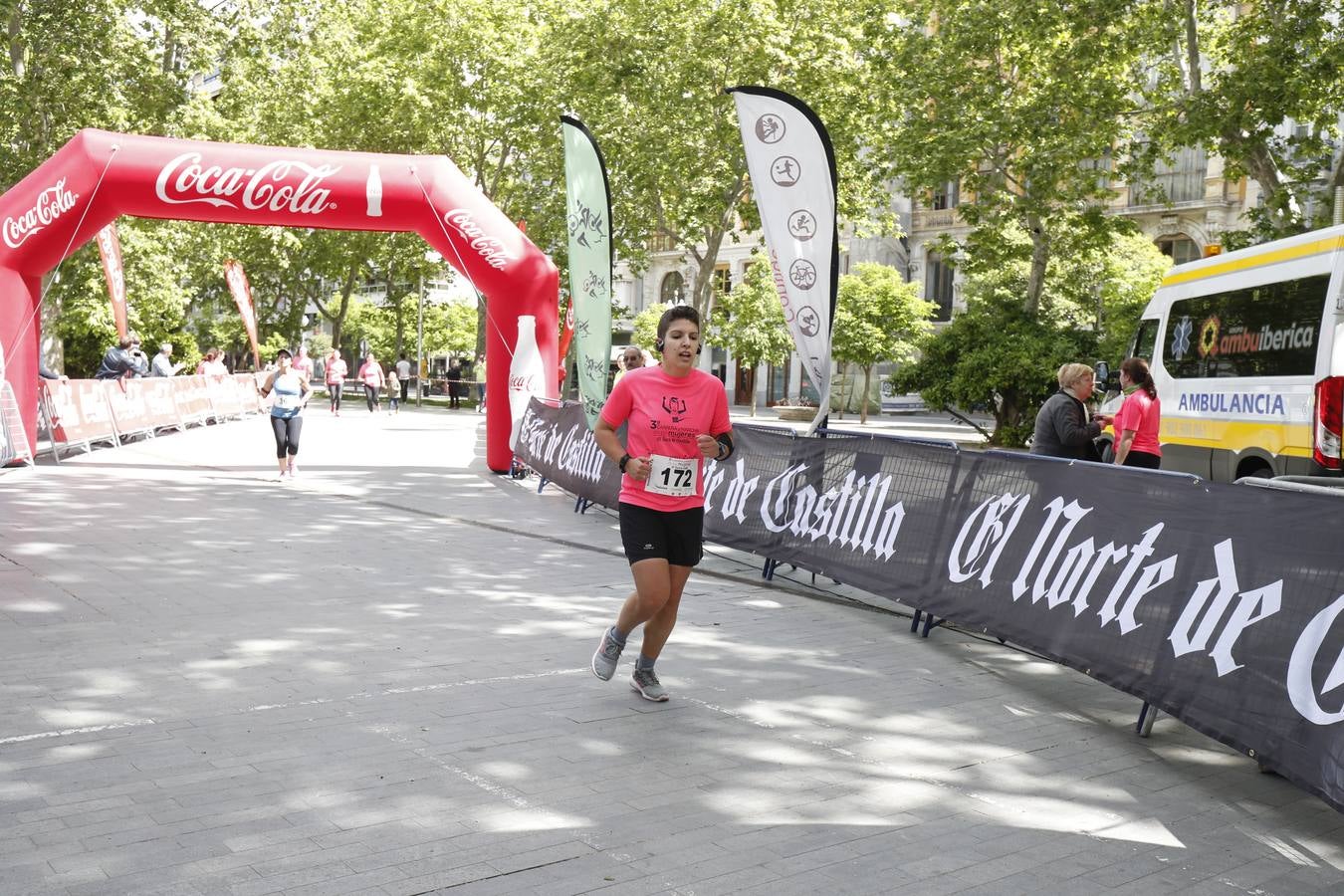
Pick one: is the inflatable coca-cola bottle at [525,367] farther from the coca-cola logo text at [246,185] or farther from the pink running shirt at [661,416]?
the pink running shirt at [661,416]

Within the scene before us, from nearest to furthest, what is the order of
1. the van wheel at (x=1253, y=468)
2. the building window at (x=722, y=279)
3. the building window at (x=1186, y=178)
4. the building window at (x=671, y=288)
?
the van wheel at (x=1253, y=468), the building window at (x=1186, y=178), the building window at (x=722, y=279), the building window at (x=671, y=288)

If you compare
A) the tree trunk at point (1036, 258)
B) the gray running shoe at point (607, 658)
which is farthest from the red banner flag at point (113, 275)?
the gray running shoe at point (607, 658)

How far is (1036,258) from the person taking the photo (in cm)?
2767

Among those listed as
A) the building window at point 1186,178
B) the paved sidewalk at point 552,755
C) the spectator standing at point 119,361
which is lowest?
the paved sidewalk at point 552,755

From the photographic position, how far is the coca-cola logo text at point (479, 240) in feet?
55.6

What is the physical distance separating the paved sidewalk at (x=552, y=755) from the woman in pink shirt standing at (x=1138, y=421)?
10.2 feet

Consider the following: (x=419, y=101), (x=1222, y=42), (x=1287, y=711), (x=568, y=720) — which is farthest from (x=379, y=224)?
(x=419, y=101)

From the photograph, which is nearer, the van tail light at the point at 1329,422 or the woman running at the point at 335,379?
the van tail light at the point at 1329,422

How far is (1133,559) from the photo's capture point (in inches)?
232

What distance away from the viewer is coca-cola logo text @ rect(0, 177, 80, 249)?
16.0m

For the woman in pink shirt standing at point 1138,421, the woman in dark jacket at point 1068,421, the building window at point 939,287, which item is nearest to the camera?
the woman in dark jacket at point 1068,421

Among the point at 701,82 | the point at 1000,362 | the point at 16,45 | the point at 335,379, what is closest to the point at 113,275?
the point at 16,45

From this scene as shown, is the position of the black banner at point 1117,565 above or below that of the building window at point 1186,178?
below

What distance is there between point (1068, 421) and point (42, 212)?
13.0 meters
